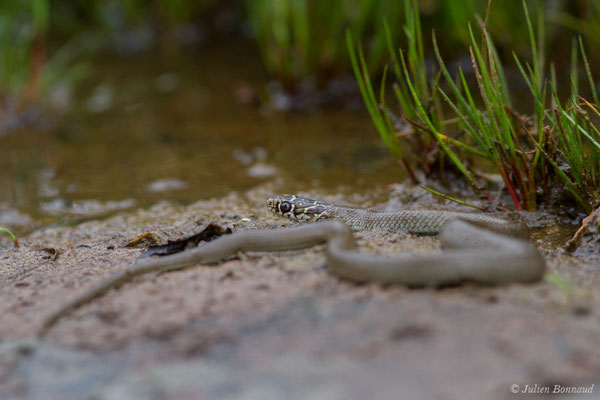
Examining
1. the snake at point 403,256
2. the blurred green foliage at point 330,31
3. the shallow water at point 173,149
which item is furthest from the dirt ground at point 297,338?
the blurred green foliage at point 330,31

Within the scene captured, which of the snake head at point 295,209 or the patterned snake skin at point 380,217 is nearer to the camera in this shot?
the patterned snake skin at point 380,217

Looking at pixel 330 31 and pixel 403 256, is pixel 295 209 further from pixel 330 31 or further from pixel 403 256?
pixel 330 31

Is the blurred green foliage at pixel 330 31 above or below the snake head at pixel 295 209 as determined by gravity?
above

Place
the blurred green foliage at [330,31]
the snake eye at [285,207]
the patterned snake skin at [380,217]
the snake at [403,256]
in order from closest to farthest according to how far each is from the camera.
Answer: the snake at [403,256]
the patterned snake skin at [380,217]
the snake eye at [285,207]
the blurred green foliage at [330,31]

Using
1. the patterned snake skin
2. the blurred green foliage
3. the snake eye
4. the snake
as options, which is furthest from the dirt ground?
the blurred green foliage

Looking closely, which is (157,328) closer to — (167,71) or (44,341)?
(44,341)

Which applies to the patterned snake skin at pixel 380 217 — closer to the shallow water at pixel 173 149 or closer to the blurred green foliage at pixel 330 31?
the shallow water at pixel 173 149
